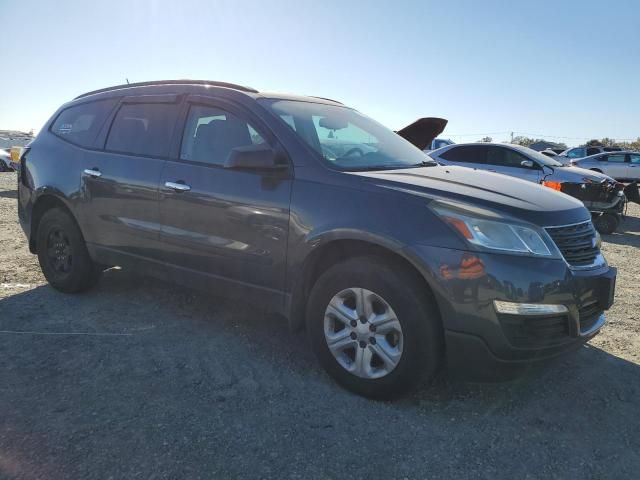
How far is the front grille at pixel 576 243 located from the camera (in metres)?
2.75

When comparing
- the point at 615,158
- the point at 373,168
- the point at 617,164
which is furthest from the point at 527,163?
the point at 615,158

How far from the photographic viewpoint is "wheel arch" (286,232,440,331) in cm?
275

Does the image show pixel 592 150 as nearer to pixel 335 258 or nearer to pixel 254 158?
pixel 335 258

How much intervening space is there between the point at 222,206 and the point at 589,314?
7.48 ft

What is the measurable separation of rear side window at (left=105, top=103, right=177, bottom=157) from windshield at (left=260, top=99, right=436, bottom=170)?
0.86m

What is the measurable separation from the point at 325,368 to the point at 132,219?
6.42ft

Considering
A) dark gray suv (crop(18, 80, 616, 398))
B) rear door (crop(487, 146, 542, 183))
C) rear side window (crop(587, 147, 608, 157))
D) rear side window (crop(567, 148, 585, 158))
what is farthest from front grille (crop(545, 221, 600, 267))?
rear side window (crop(587, 147, 608, 157))

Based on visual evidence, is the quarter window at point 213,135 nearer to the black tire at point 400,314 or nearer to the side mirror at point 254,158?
the side mirror at point 254,158

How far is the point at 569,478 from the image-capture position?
234 cm

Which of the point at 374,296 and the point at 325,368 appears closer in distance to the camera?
the point at 374,296

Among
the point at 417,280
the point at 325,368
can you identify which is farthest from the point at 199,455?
the point at 417,280

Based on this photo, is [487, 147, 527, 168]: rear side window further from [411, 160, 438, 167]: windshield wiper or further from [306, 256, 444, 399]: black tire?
[306, 256, 444, 399]: black tire

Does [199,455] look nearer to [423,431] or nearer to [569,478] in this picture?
[423,431]

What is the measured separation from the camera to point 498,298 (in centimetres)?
254
